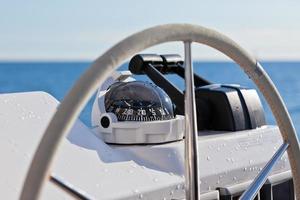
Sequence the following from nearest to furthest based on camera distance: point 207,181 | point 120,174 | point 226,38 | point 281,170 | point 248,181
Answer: point 226,38 → point 120,174 → point 207,181 → point 248,181 → point 281,170

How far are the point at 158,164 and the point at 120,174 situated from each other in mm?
115

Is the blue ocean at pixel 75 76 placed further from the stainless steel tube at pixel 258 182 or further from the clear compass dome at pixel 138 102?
the stainless steel tube at pixel 258 182

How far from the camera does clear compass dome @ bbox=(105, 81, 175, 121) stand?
152cm

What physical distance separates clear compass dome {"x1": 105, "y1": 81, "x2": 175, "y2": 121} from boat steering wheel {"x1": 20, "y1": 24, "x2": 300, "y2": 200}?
466 millimetres

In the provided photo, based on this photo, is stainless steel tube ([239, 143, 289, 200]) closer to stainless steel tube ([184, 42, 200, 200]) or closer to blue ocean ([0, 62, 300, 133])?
stainless steel tube ([184, 42, 200, 200])

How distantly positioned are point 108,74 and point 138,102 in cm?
72

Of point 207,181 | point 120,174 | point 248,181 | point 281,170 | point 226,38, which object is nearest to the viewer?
point 226,38

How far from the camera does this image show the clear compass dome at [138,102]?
4.99 feet

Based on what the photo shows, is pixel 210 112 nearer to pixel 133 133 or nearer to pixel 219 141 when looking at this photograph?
pixel 219 141

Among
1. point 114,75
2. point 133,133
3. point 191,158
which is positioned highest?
point 114,75

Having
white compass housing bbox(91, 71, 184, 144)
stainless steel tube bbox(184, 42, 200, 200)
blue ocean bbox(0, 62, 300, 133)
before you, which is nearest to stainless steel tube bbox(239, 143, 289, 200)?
stainless steel tube bbox(184, 42, 200, 200)

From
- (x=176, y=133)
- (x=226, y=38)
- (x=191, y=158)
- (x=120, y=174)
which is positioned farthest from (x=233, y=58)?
(x=176, y=133)

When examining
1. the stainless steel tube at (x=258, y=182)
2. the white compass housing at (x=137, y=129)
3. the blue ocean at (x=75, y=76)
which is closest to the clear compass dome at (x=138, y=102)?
the white compass housing at (x=137, y=129)

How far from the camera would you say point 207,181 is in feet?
4.79
